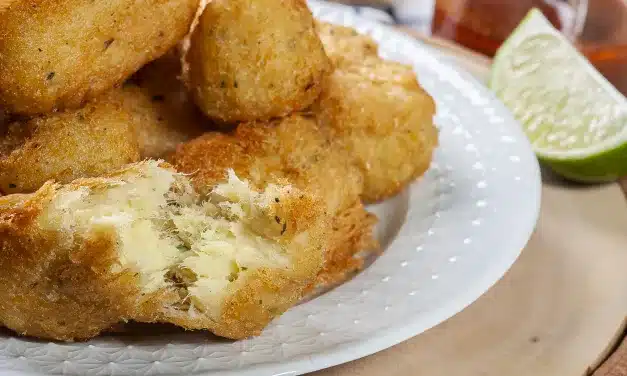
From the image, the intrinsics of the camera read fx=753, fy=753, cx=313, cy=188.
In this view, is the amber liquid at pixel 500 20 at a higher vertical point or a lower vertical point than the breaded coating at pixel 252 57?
lower

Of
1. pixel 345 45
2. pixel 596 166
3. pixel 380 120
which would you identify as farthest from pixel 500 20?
pixel 380 120

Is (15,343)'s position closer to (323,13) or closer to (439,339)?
(439,339)

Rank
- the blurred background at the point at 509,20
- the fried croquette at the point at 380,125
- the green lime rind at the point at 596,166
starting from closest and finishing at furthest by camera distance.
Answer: the fried croquette at the point at 380,125
the green lime rind at the point at 596,166
the blurred background at the point at 509,20

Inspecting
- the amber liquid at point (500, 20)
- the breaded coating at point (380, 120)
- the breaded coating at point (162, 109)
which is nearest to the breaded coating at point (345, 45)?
the breaded coating at point (380, 120)

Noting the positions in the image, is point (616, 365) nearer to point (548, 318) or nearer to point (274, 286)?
point (548, 318)

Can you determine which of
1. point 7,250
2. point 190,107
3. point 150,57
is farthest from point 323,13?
point 7,250

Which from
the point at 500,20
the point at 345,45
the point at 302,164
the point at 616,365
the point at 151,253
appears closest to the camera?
the point at 151,253

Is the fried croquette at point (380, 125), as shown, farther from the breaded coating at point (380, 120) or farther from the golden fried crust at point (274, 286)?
the golden fried crust at point (274, 286)

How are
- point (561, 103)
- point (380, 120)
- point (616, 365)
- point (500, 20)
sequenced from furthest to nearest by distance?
1. point (500, 20)
2. point (561, 103)
3. point (380, 120)
4. point (616, 365)
